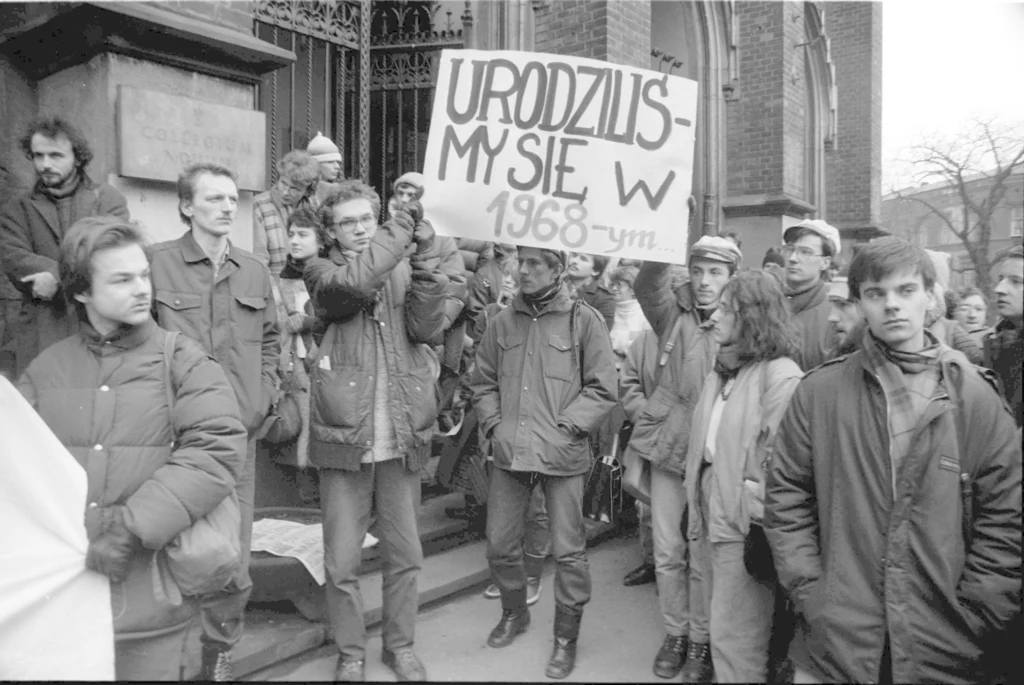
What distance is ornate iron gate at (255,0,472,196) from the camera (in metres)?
6.29

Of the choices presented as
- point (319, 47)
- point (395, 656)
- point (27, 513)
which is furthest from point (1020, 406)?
point (319, 47)

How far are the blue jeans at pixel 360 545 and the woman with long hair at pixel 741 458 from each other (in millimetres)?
1291

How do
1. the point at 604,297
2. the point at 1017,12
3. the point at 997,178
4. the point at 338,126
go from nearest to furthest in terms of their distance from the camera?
the point at 1017,12 → the point at 997,178 → the point at 604,297 → the point at 338,126

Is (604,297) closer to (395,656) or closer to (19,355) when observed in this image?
(395,656)

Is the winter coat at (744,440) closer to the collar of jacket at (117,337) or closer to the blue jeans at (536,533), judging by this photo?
the blue jeans at (536,533)

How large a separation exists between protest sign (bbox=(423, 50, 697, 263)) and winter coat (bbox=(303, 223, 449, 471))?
305 millimetres

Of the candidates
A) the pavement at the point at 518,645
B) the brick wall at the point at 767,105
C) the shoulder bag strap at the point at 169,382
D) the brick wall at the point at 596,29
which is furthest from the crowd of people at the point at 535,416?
the brick wall at the point at 767,105

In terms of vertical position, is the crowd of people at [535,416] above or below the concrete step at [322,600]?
above

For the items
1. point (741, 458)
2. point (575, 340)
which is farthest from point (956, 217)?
point (741, 458)

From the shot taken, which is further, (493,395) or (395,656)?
(493,395)

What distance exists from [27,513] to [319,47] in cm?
538

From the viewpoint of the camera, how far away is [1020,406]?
9.28 feet

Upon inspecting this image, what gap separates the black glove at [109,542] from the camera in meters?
2.32

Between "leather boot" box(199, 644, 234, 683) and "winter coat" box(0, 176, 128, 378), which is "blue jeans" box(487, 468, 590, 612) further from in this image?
"winter coat" box(0, 176, 128, 378)
